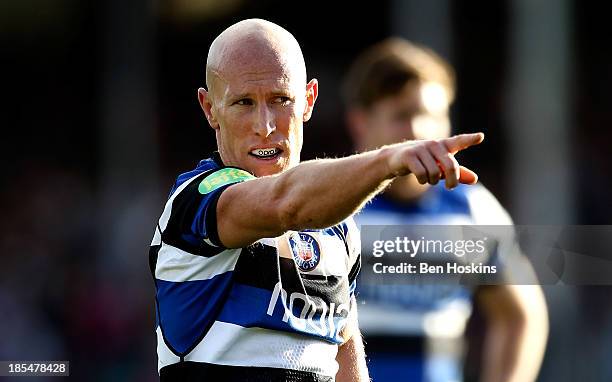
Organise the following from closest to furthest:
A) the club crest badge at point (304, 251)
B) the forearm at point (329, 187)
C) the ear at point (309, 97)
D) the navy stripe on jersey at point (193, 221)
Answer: the forearm at point (329, 187), the navy stripe on jersey at point (193, 221), the club crest badge at point (304, 251), the ear at point (309, 97)

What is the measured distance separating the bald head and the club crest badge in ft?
1.54

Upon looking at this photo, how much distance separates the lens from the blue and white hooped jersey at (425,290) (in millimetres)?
5402

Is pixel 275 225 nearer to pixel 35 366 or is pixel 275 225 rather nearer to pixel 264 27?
pixel 264 27

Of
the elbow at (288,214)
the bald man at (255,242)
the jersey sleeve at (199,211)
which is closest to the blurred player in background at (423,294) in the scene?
the bald man at (255,242)

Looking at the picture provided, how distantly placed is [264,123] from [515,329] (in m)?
2.60

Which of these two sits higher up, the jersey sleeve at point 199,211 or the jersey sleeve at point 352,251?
the jersey sleeve at point 199,211

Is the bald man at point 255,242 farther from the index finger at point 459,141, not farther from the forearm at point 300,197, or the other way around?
the index finger at point 459,141

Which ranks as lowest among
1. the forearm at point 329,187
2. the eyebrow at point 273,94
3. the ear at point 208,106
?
the forearm at point 329,187

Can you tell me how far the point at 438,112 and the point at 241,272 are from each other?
2618 millimetres

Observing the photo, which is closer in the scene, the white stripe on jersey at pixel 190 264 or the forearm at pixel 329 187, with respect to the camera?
the forearm at pixel 329 187

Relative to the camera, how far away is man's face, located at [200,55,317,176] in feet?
10.9

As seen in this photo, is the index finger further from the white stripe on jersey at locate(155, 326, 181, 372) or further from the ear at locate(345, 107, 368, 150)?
the ear at locate(345, 107, 368, 150)

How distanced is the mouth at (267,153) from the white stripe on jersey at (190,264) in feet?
1.09

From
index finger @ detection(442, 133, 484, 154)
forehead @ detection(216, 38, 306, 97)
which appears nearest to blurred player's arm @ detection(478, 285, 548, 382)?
forehead @ detection(216, 38, 306, 97)
